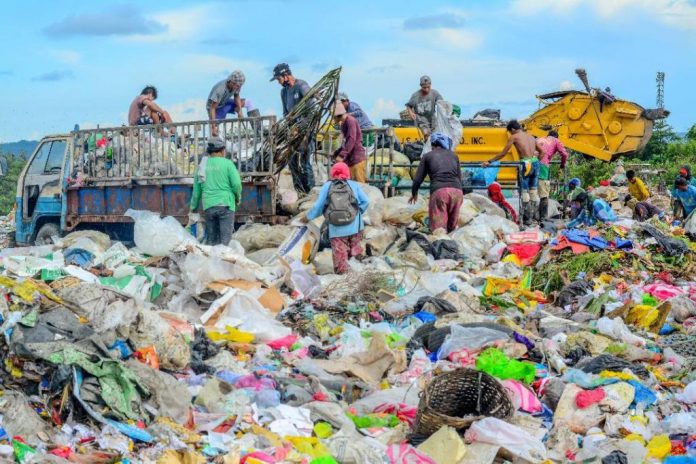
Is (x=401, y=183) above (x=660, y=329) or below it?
above

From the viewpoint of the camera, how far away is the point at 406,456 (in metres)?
4.83

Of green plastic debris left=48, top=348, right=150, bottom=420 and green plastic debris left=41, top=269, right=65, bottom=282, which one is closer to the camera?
green plastic debris left=48, top=348, right=150, bottom=420

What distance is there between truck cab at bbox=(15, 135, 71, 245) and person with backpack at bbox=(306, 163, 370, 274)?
4.28 metres

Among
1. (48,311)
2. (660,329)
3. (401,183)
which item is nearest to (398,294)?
(660,329)

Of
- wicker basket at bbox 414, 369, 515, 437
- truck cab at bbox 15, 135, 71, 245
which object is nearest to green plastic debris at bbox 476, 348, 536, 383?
wicker basket at bbox 414, 369, 515, 437

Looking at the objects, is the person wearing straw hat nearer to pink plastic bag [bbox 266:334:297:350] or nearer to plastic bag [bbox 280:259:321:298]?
plastic bag [bbox 280:259:321:298]

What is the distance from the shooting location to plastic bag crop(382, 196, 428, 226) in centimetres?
1130

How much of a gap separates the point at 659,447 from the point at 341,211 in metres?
4.89

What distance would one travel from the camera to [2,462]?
4258 mm

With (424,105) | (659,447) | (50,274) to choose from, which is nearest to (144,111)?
(424,105)

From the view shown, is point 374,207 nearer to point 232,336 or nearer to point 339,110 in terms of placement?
point 339,110

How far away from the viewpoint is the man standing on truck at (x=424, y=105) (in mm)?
13383

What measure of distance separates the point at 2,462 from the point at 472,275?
617 cm

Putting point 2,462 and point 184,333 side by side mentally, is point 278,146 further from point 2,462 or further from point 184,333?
point 2,462
